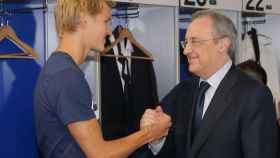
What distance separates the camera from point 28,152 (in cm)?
316

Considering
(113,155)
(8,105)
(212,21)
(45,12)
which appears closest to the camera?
(113,155)

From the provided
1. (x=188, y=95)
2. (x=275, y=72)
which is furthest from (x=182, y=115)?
(x=275, y=72)

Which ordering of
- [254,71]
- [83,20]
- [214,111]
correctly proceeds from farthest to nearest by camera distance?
[254,71]
[214,111]
[83,20]

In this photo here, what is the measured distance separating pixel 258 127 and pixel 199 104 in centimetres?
32

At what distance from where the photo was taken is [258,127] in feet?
6.72

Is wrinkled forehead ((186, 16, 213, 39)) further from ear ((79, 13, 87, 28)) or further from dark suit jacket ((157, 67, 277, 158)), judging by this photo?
ear ((79, 13, 87, 28))

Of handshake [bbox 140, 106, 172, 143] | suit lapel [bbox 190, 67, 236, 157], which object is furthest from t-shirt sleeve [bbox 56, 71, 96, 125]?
suit lapel [bbox 190, 67, 236, 157]

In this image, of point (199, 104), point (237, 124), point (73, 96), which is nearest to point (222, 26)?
point (199, 104)

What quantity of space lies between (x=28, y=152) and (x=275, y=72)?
228cm

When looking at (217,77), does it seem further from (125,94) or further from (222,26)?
(125,94)

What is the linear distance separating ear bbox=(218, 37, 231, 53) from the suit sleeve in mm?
294

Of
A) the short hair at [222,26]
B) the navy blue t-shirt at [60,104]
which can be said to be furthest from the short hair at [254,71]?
the navy blue t-shirt at [60,104]

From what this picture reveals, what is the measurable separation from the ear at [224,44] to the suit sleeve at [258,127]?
0.96ft

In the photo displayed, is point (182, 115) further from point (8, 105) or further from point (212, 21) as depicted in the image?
point (8, 105)
